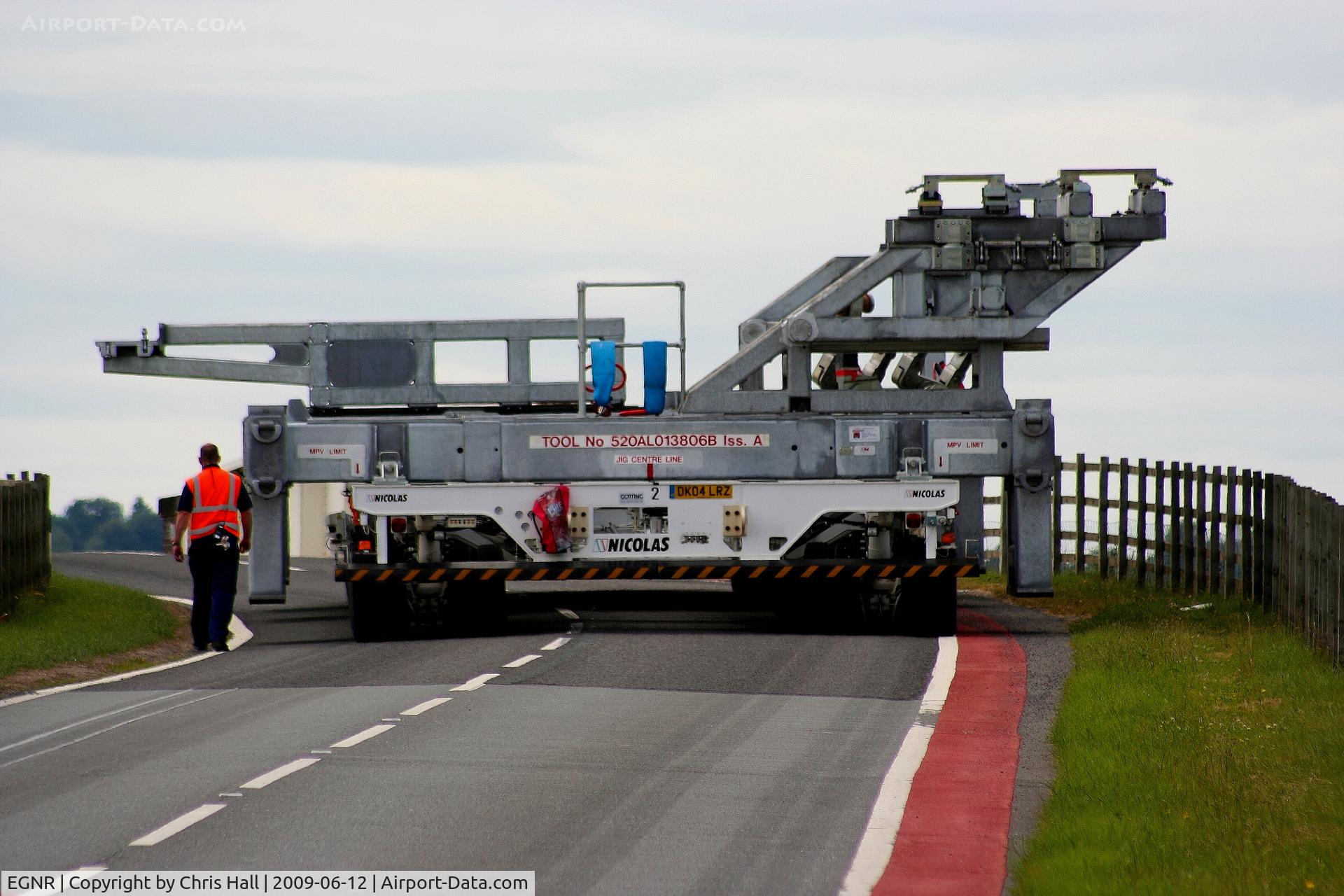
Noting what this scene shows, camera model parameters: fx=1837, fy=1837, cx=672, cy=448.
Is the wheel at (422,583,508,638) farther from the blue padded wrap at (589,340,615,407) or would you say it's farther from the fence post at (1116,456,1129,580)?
the fence post at (1116,456,1129,580)

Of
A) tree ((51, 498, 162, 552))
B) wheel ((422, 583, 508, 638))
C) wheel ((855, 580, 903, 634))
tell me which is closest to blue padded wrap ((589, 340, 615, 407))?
wheel ((422, 583, 508, 638))

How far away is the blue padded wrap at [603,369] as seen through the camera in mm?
17328

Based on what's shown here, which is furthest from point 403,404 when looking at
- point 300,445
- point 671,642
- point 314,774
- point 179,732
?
point 314,774

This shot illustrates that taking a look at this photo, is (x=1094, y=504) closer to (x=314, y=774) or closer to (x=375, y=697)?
(x=375, y=697)

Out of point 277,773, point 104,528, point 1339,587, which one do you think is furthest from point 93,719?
point 104,528

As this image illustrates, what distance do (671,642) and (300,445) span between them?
154 inches

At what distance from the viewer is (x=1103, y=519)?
25.2 m

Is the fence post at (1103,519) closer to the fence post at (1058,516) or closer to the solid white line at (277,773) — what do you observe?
the fence post at (1058,516)

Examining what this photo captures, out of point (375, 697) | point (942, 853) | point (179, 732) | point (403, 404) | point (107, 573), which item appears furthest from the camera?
point (107, 573)

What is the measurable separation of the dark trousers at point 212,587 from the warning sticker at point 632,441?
114 inches

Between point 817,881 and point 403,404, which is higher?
point 403,404

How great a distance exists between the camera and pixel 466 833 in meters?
7.82

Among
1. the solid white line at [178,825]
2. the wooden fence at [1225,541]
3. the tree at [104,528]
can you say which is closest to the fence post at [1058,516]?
the wooden fence at [1225,541]

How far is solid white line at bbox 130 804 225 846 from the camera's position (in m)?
7.63
